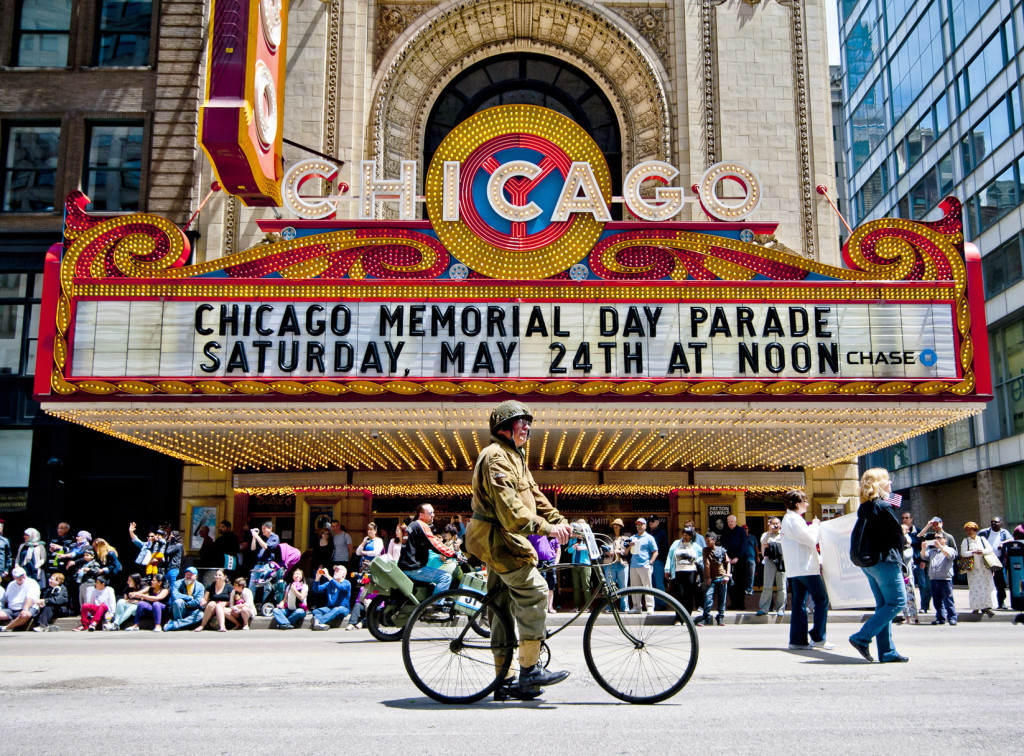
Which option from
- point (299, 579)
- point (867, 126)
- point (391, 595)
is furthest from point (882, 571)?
point (867, 126)

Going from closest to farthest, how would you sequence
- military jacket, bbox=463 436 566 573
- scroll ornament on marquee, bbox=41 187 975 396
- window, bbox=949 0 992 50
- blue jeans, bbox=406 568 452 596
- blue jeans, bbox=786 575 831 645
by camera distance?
military jacket, bbox=463 436 566 573 → blue jeans, bbox=786 575 831 645 → blue jeans, bbox=406 568 452 596 → scroll ornament on marquee, bbox=41 187 975 396 → window, bbox=949 0 992 50

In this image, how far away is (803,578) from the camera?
32.6 ft

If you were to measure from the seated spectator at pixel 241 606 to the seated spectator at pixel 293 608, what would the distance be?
1.35 feet

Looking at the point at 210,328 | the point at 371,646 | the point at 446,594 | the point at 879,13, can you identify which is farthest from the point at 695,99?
the point at 879,13

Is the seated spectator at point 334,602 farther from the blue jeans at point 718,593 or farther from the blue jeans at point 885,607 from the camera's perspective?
the blue jeans at point 885,607

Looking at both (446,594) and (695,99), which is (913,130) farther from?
(446,594)

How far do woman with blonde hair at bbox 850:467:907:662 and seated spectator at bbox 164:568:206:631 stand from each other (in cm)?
1069

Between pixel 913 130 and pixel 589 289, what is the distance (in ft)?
101

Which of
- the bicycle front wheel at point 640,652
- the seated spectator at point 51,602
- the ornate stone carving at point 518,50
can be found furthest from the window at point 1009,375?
the bicycle front wheel at point 640,652

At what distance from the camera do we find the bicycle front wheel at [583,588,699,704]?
593 centimetres

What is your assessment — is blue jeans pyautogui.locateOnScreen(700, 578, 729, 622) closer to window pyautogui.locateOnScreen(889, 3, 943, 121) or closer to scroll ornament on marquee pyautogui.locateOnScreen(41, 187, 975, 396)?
scroll ornament on marquee pyautogui.locateOnScreen(41, 187, 975, 396)

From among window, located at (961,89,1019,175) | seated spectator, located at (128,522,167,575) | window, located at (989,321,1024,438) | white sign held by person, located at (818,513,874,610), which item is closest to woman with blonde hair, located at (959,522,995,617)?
white sign held by person, located at (818,513,874,610)

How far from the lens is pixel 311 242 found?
15.6 metres

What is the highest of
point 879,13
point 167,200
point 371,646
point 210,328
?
point 879,13
